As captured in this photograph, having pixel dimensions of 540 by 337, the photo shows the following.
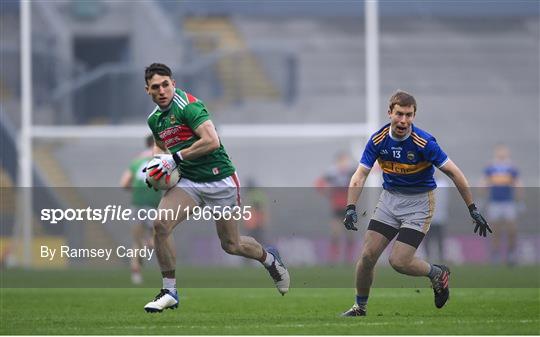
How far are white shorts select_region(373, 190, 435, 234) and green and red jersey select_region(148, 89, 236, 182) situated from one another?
1.42 meters

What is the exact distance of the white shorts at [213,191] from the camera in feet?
37.8

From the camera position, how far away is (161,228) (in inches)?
441

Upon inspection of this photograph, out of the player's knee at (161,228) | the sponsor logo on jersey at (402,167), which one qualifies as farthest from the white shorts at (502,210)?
the player's knee at (161,228)

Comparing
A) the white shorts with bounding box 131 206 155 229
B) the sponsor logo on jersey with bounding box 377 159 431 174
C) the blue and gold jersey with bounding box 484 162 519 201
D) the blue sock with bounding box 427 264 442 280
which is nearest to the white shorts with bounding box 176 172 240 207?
the sponsor logo on jersey with bounding box 377 159 431 174

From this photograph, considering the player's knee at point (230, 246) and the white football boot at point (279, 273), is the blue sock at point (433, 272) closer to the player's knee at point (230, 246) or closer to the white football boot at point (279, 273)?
the white football boot at point (279, 273)

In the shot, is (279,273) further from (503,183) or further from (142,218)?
(503,183)

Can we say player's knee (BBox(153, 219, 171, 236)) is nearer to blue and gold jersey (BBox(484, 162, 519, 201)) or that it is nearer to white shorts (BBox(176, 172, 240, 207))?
white shorts (BBox(176, 172, 240, 207))

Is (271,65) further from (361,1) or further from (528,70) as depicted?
(528,70)

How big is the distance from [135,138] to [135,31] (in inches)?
91.1

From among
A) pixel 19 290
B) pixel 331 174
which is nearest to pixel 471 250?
pixel 331 174

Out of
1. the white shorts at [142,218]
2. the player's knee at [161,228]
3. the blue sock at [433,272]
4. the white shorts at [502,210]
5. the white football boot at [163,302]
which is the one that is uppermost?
the player's knee at [161,228]

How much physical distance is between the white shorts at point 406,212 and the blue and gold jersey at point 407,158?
0.07 meters

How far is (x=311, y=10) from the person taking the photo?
27109mm

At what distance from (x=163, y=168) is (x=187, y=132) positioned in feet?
1.35
